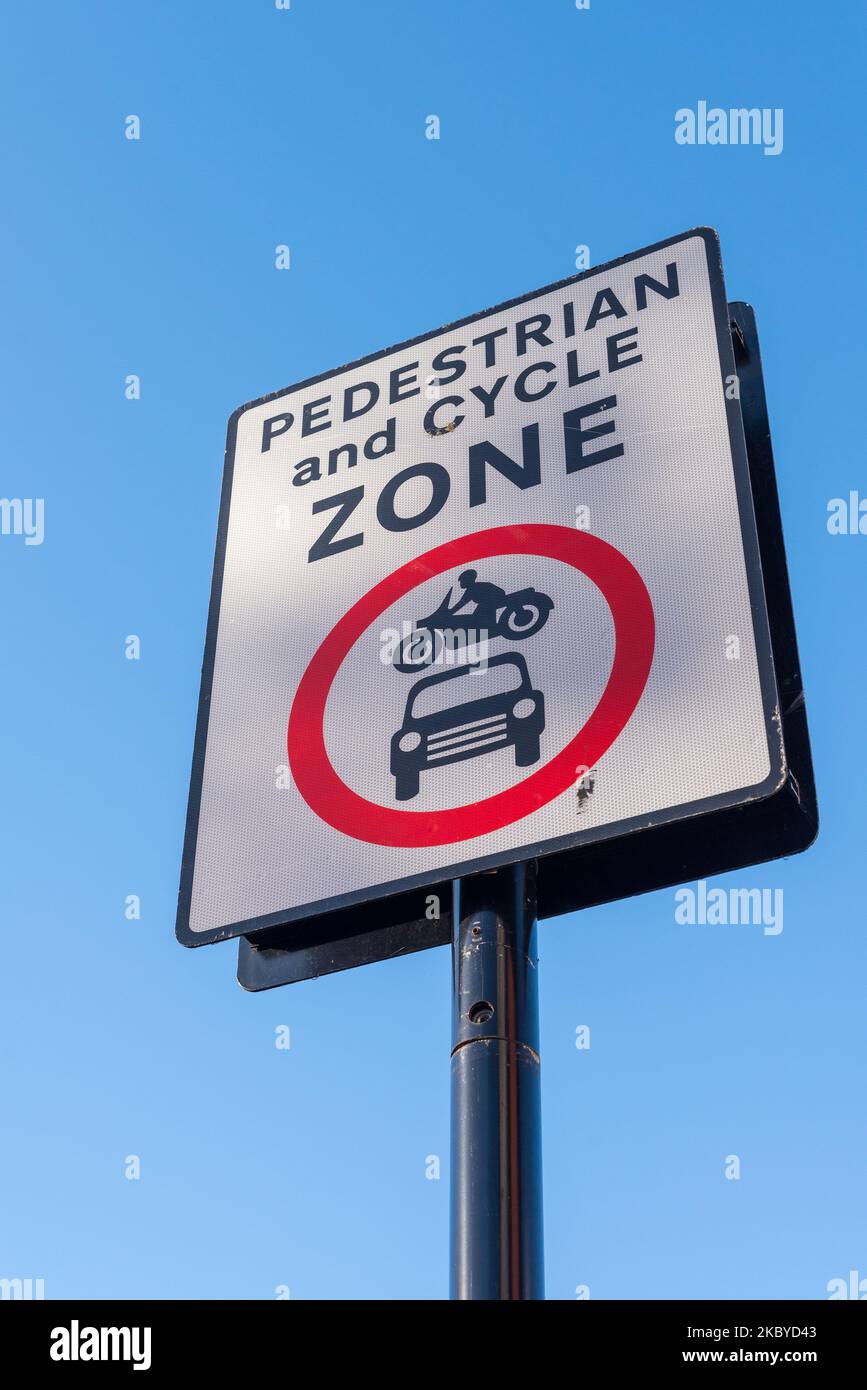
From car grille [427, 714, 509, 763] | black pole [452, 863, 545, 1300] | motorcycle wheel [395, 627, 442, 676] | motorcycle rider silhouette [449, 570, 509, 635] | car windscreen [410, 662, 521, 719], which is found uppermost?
motorcycle rider silhouette [449, 570, 509, 635]

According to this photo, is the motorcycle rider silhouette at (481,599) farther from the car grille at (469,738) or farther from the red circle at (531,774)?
the car grille at (469,738)

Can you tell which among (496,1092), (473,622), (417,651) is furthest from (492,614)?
(496,1092)

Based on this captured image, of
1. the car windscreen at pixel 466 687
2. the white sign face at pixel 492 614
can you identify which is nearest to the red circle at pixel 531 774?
the white sign face at pixel 492 614

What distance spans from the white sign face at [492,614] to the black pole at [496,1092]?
0.08 meters

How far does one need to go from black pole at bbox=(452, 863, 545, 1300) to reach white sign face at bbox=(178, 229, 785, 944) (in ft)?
0.28

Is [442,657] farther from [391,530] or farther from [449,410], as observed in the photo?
[449,410]

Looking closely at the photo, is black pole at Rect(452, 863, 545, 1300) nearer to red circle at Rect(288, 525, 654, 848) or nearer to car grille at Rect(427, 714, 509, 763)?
red circle at Rect(288, 525, 654, 848)

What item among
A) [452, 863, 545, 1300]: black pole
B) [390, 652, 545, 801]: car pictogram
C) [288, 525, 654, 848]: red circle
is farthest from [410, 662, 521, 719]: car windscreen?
[452, 863, 545, 1300]: black pole

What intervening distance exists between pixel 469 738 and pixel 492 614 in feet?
0.83

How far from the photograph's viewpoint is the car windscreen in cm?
225

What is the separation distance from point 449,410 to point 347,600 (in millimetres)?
495

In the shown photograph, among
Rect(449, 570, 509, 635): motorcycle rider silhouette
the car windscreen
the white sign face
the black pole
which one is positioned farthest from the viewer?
Rect(449, 570, 509, 635): motorcycle rider silhouette

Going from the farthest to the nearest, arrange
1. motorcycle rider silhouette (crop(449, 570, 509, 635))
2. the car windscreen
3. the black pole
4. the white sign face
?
motorcycle rider silhouette (crop(449, 570, 509, 635)), the car windscreen, the white sign face, the black pole

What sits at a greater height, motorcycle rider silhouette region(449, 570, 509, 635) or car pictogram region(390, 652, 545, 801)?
motorcycle rider silhouette region(449, 570, 509, 635)
